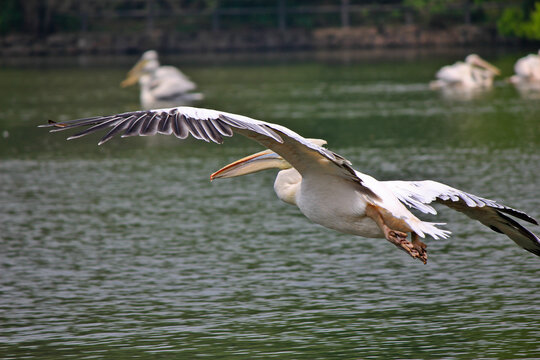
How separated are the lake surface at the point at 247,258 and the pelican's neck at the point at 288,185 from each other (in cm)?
95

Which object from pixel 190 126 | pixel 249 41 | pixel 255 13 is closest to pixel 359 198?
pixel 190 126

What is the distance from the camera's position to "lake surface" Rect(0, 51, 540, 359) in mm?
7129

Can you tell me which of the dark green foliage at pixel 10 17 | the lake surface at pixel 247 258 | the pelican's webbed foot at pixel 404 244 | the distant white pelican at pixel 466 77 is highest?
the dark green foliage at pixel 10 17

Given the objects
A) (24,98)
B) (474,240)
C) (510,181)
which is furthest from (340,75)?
(474,240)

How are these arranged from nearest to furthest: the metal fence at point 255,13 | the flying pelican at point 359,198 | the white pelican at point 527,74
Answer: the flying pelican at point 359,198, the white pelican at point 527,74, the metal fence at point 255,13

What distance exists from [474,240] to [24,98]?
1759cm

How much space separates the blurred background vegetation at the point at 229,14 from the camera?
44.8 meters

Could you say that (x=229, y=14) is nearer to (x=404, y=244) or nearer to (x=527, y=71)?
(x=527, y=71)

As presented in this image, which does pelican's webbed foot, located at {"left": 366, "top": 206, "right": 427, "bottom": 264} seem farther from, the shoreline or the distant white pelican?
the shoreline

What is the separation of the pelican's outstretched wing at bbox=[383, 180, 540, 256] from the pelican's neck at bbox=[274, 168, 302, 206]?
0.61 metres

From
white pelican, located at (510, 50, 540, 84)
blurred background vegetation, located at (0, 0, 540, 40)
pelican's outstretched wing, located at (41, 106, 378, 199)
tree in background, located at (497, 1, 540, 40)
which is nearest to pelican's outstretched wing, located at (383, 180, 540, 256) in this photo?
pelican's outstretched wing, located at (41, 106, 378, 199)

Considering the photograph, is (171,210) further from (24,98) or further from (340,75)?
(340,75)

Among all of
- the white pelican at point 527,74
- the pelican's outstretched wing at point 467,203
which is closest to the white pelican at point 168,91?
the white pelican at point 527,74

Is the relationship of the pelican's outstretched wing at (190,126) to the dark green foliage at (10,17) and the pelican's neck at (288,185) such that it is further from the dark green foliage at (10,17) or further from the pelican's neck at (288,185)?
the dark green foliage at (10,17)
